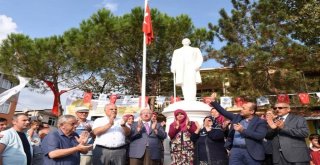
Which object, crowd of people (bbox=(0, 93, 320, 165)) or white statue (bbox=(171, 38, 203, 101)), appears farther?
white statue (bbox=(171, 38, 203, 101))

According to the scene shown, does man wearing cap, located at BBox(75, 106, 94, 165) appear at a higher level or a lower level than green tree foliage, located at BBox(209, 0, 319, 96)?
lower

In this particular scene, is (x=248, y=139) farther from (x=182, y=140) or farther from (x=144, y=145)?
(x=144, y=145)

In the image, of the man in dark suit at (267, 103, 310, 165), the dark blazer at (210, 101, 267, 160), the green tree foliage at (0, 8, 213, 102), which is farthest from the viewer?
the green tree foliage at (0, 8, 213, 102)

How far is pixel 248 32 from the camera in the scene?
13719mm

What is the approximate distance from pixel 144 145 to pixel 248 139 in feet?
4.70

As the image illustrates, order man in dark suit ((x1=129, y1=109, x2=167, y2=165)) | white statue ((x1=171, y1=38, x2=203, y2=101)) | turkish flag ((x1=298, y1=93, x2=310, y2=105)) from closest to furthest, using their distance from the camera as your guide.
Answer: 1. man in dark suit ((x1=129, y1=109, x2=167, y2=165))
2. white statue ((x1=171, y1=38, x2=203, y2=101))
3. turkish flag ((x1=298, y1=93, x2=310, y2=105))

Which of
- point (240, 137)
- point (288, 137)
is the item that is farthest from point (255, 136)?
point (288, 137)

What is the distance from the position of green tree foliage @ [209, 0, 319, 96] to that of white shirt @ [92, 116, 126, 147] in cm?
886

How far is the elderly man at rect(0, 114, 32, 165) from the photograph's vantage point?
2812 mm

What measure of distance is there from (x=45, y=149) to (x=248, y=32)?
1263cm

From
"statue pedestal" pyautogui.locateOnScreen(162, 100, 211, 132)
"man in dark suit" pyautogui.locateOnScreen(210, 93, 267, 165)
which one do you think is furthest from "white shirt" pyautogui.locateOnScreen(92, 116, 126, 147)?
"statue pedestal" pyautogui.locateOnScreen(162, 100, 211, 132)

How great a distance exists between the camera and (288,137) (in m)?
3.33

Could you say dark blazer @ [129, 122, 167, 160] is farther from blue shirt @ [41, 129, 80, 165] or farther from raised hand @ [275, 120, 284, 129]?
raised hand @ [275, 120, 284, 129]

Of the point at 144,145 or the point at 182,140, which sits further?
the point at 144,145
